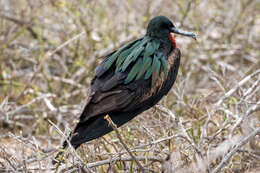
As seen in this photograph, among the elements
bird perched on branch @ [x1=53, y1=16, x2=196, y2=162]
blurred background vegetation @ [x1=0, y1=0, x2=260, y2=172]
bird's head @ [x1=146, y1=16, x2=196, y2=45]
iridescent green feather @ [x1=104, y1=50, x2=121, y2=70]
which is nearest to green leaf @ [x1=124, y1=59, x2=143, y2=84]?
bird perched on branch @ [x1=53, y1=16, x2=196, y2=162]

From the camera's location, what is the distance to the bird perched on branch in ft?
6.56

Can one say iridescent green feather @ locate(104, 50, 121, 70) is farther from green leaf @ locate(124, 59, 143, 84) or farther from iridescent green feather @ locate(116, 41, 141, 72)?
green leaf @ locate(124, 59, 143, 84)

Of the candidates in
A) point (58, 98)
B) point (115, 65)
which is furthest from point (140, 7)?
point (115, 65)

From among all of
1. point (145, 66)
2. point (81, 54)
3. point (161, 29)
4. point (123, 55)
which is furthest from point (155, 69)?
point (81, 54)

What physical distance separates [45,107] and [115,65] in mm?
1294

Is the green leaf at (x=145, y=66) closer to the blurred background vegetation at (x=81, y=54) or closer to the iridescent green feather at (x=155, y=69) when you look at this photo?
the iridescent green feather at (x=155, y=69)

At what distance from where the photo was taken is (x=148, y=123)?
8.76ft

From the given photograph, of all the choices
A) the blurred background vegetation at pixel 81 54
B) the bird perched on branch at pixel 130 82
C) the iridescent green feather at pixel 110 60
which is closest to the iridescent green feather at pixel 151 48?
the bird perched on branch at pixel 130 82

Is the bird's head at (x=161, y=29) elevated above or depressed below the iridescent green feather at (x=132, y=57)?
above

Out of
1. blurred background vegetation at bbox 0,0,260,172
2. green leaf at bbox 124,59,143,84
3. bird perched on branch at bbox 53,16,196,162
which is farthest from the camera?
blurred background vegetation at bbox 0,0,260,172

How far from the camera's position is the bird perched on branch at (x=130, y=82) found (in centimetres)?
200

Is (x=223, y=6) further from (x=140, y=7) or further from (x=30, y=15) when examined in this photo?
(x=30, y=15)

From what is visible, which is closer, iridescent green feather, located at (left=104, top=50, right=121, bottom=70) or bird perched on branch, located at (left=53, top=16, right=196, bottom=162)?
bird perched on branch, located at (left=53, top=16, right=196, bottom=162)

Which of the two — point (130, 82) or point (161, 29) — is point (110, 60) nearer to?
point (130, 82)
